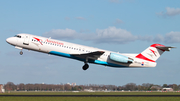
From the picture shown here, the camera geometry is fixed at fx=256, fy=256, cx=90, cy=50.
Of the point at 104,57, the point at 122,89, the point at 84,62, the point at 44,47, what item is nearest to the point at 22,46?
the point at 44,47

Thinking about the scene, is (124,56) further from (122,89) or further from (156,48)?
(122,89)

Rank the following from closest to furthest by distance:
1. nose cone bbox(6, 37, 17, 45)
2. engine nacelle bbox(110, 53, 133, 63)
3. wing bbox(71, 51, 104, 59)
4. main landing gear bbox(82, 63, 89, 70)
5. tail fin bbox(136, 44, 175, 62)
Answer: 1. wing bbox(71, 51, 104, 59)
2. nose cone bbox(6, 37, 17, 45)
3. engine nacelle bbox(110, 53, 133, 63)
4. main landing gear bbox(82, 63, 89, 70)
5. tail fin bbox(136, 44, 175, 62)

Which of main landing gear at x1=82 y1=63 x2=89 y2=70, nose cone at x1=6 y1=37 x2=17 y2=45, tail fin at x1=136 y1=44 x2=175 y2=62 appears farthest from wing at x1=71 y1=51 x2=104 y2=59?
nose cone at x1=6 y1=37 x2=17 y2=45

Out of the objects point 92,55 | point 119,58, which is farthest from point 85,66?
point 119,58

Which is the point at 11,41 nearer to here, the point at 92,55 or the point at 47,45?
the point at 47,45

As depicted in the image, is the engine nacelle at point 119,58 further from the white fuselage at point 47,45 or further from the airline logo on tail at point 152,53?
the white fuselage at point 47,45

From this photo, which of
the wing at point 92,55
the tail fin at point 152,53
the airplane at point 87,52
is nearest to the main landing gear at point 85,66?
the airplane at point 87,52

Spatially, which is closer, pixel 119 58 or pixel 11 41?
pixel 11 41

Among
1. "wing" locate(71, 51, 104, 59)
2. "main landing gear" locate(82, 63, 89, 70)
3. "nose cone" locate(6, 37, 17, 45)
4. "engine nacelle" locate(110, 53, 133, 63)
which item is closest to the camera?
"wing" locate(71, 51, 104, 59)

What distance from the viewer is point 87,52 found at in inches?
1531

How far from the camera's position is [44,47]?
37281 millimetres

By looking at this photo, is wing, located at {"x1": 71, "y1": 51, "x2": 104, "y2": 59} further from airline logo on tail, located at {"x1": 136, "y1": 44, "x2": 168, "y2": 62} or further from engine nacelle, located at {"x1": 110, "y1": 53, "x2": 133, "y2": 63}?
airline logo on tail, located at {"x1": 136, "y1": 44, "x2": 168, "y2": 62}

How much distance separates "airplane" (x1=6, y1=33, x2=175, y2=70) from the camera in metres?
37.4

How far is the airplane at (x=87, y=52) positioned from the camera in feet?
123
